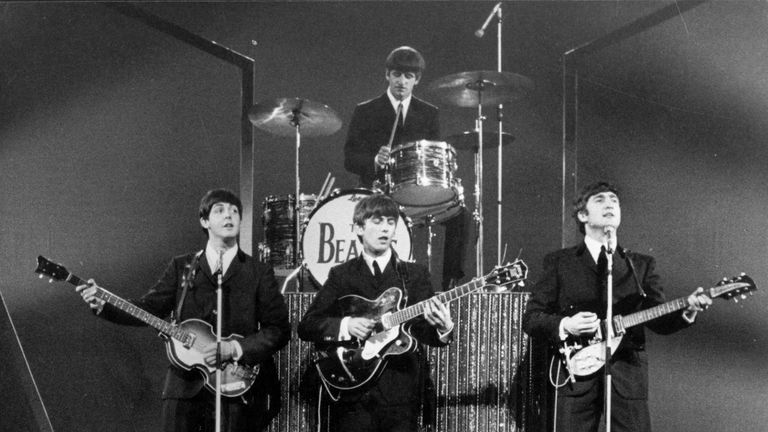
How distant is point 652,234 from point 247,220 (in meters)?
2.99

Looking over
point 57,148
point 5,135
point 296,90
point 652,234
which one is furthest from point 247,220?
point 652,234

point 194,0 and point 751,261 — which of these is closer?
point 751,261

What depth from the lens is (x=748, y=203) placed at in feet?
18.1

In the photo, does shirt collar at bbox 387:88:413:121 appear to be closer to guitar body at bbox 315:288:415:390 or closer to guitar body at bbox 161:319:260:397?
guitar body at bbox 315:288:415:390

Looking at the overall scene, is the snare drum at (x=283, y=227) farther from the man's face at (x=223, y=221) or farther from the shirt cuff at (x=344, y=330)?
the shirt cuff at (x=344, y=330)

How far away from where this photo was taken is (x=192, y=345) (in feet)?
14.2

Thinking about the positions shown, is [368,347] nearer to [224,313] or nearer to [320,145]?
[224,313]

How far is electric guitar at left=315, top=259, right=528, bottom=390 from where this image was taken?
4156mm

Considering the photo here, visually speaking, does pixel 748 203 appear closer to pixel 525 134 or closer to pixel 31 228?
pixel 525 134

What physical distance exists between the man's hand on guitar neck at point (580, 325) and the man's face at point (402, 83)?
8.12ft

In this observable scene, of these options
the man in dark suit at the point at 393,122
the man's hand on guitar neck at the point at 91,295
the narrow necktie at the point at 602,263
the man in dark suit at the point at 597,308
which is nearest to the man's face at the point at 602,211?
the man in dark suit at the point at 597,308

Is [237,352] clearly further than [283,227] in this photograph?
No

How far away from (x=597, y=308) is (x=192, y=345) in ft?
7.27

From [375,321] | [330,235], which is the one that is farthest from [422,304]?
[330,235]
